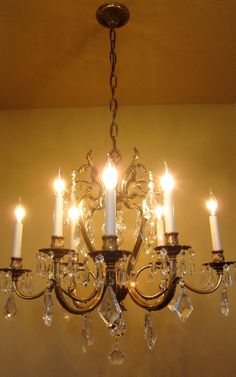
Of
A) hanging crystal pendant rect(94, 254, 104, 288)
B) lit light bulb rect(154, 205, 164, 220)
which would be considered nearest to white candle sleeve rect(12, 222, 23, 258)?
hanging crystal pendant rect(94, 254, 104, 288)

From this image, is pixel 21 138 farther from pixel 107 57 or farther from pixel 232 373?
pixel 232 373

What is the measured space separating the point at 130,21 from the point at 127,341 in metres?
1.26

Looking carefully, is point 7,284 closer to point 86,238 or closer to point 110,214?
point 86,238

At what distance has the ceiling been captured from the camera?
4.17ft

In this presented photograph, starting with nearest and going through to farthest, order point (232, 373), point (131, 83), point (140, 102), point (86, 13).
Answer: point (86, 13)
point (232, 373)
point (131, 83)
point (140, 102)

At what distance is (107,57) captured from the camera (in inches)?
59.0

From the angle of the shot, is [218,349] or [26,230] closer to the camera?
[218,349]

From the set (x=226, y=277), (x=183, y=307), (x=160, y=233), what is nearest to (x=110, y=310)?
(x=183, y=307)

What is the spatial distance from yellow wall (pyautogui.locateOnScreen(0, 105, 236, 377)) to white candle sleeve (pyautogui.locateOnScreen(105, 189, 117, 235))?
854mm

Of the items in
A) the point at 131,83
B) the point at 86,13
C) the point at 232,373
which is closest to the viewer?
the point at 86,13

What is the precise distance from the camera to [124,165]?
180 centimetres

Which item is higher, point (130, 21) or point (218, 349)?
point (130, 21)

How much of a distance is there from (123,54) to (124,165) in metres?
0.54

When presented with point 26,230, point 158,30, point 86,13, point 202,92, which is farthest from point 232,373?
point 86,13
